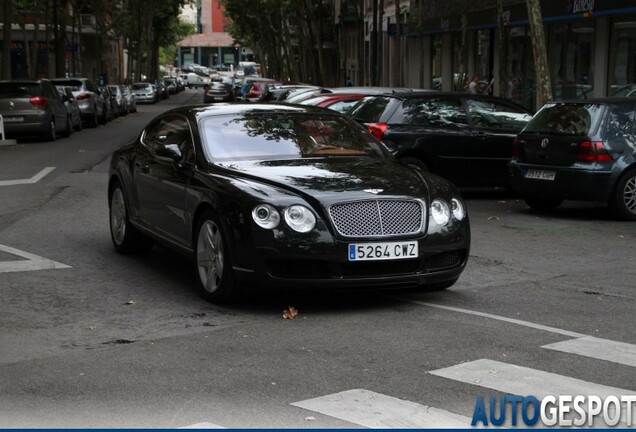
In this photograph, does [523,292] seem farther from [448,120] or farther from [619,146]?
[448,120]

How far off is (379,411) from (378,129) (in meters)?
10.5

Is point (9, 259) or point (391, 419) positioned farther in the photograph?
point (9, 259)

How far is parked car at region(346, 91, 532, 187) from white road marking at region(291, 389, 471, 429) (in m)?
10.2

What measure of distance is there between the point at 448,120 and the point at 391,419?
11128 millimetres

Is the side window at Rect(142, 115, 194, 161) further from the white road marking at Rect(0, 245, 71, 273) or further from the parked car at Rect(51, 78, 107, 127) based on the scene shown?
the parked car at Rect(51, 78, 107, 127)

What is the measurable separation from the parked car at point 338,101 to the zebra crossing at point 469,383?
13.2 m

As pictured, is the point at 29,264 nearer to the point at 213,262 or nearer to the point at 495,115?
the point at 213,262

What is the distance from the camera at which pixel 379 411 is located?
559 cm

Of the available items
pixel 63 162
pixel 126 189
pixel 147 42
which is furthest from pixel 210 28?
pixel 126 189

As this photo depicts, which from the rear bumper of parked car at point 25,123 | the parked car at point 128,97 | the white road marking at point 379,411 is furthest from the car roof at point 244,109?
the parked car at point 128,97

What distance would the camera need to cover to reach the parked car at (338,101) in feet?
65.6

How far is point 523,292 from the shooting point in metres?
9.07

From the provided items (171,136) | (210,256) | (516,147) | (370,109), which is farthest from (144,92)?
(210,256)

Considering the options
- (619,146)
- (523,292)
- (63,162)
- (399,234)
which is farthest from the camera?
(63,162)
